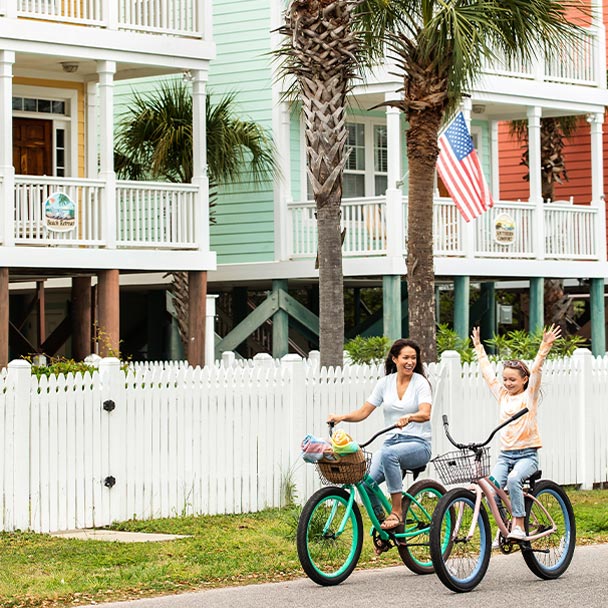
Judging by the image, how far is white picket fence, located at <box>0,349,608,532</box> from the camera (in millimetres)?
12898

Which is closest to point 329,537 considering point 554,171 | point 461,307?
point 461,307

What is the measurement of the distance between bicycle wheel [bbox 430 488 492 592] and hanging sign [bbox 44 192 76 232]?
39.3ft

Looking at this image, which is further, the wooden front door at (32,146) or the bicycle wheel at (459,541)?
the wooden front door at (32,146)

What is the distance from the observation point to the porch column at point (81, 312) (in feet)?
79.0

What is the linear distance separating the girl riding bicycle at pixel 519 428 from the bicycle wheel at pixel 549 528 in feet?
0.58

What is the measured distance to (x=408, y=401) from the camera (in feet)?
35.8

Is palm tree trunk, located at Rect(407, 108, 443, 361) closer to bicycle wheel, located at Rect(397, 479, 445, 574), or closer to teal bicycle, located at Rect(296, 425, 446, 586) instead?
bicycle wheel, located at Rect(397, 479, 445, 574)

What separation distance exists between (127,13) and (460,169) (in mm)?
5701

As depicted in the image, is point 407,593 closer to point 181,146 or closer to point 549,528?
point 549,528

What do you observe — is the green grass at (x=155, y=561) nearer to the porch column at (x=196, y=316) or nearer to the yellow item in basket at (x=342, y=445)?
the yellow item in basket at (x=342, y=445)

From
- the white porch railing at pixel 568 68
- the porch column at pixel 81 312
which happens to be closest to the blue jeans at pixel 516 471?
the porch column at pixel 81 312

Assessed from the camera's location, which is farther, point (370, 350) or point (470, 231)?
point (470, 231)

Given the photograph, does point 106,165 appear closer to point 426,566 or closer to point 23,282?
point 23,282

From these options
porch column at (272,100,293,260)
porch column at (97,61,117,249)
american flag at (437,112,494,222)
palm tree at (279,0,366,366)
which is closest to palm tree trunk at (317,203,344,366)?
palm tree at (279,0,366,366)
